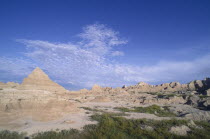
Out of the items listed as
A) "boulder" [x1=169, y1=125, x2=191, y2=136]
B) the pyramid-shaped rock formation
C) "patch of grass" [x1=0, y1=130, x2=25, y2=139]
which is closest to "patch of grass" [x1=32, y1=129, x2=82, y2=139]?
"patch of grass" [x1=0, y1=130, x2=25, y2=139]

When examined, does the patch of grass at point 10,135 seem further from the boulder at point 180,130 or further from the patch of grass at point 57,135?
the boulder at point 180,130

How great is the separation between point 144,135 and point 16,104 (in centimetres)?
1292

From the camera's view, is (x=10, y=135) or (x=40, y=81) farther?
(x=40, y=81)

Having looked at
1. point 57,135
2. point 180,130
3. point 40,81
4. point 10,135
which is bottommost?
point 180,130

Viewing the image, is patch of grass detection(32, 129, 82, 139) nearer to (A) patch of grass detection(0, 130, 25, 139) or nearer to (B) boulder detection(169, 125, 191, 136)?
(A) patch of grass detection(0, 130, 25, 139)

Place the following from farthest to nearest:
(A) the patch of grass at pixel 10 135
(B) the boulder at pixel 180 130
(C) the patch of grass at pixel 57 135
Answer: (B) the boulder at pixel 180 130, (C) the patch of grass at pixel 57 135, (A) the patch of grass at pixel 10 135

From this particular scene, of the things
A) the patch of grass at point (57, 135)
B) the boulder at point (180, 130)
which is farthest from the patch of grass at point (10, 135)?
the boulder at point (180, 130)

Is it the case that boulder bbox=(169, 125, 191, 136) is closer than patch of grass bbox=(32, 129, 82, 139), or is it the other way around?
patch of grass bbox=(32, 129, 82, 139)

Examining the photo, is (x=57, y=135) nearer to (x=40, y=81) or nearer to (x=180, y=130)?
(x=180, y=130)

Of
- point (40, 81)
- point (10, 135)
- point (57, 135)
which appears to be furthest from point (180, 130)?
point (40, 81)

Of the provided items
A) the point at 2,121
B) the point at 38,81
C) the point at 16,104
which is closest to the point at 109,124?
the point at 2,121

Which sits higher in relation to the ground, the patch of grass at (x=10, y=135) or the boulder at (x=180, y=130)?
the patch of grass at (x=10, y=135)

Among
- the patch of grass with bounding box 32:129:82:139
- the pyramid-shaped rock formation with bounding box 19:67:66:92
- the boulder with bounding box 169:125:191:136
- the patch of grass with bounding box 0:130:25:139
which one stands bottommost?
the boulder with bounding box 169:125:191:136

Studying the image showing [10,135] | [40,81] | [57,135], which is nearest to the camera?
[10,135]
